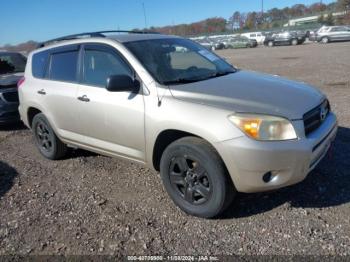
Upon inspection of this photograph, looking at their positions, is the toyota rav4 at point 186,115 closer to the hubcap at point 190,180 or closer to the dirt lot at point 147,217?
the hubcap at point 190,180

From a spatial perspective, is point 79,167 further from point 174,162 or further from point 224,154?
point 224,154

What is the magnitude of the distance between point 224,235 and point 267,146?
93cm

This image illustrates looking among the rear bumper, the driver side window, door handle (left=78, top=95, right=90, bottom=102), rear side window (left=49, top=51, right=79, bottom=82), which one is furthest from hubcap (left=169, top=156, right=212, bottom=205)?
the rear bumper

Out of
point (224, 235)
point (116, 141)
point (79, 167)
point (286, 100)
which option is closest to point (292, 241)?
point (224, 235)

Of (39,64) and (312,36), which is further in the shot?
(312,36)

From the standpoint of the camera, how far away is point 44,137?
19.1ft

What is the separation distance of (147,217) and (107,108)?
52.1 inches

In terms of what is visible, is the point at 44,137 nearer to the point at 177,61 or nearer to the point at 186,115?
the point at 177,61

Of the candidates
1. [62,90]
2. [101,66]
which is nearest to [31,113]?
[62,90]

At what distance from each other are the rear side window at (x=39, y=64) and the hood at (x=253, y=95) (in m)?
2.59

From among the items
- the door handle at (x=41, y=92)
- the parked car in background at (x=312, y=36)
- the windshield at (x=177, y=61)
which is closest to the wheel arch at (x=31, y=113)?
the door handle at (x=41, y=92)

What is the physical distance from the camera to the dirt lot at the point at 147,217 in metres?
3.34

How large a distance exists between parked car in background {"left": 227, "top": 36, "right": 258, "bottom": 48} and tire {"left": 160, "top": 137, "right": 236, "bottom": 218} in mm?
46745

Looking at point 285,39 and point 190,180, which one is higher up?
point 285,39
